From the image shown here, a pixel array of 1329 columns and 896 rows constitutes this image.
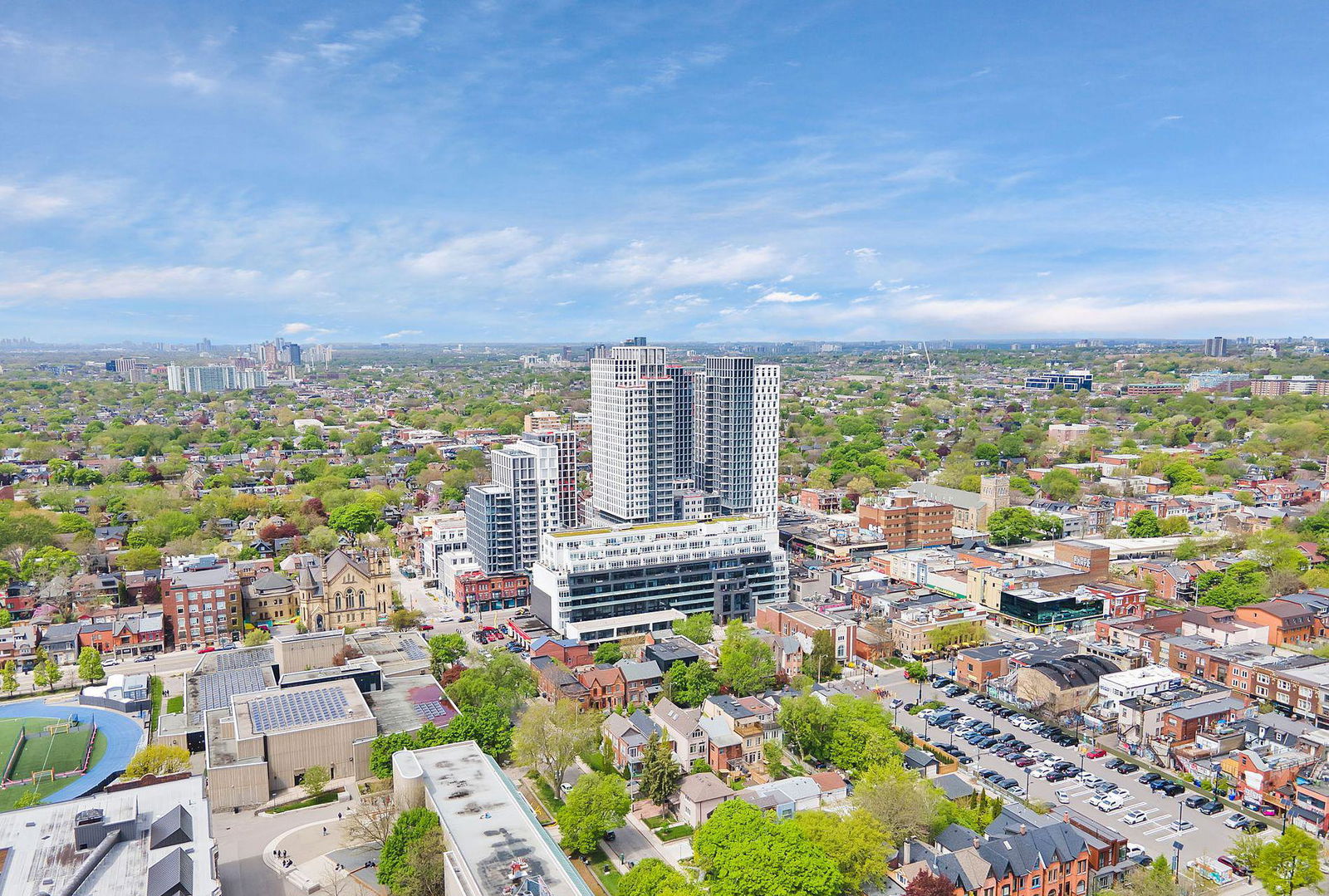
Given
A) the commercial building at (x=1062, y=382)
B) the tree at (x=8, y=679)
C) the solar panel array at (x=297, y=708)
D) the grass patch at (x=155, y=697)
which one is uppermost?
the commercial building at (x=1062, y=382)

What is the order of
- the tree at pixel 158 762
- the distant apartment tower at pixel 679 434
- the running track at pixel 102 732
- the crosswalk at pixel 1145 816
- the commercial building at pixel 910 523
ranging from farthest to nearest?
the commercial building at pixel 910 523 < the distant apartment tower at pixel 679 434 < the running track at pixel 102 732 < the tree at pixel 158 762 < the crosswalk at pixel 1145 816

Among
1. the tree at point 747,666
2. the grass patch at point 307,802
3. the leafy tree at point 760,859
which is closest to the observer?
the leafy tree at point 760,859

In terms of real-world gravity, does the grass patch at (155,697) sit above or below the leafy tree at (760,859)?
below

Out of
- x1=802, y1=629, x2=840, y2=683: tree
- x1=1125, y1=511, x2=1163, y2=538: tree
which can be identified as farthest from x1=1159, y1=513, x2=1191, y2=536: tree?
x1=802, y1=629, x2=840, y2=683: tree

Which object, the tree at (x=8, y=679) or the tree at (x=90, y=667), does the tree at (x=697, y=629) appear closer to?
the tree at (x=90, y=667)

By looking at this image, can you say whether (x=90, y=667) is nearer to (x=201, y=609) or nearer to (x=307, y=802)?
(x=201, y=609)

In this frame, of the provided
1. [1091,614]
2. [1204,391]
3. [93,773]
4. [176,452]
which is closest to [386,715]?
[93,773]

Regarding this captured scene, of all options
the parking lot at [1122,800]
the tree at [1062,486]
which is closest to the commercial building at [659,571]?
the parking lot at [1122,800]

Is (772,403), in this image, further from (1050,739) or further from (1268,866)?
(1268,866)
